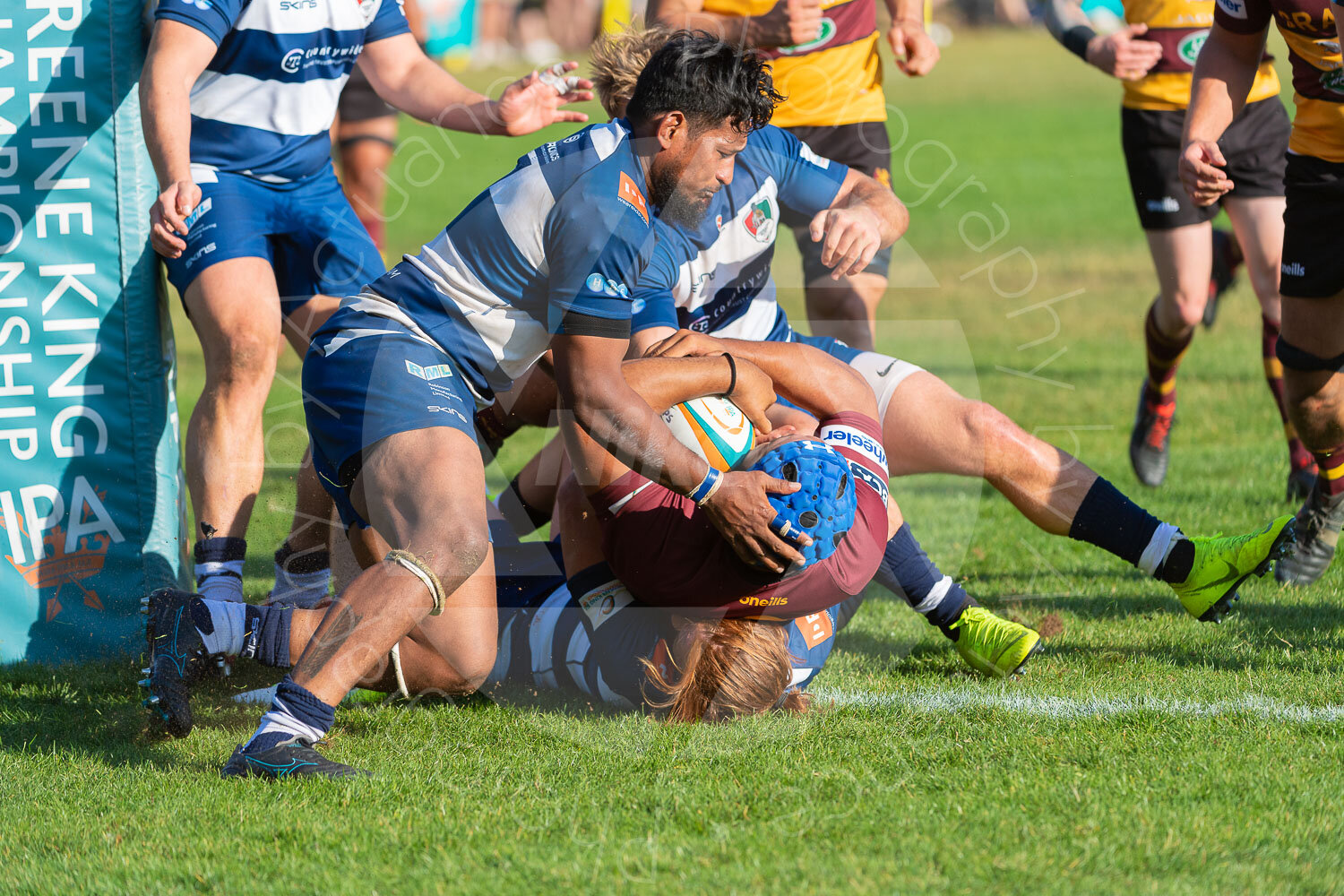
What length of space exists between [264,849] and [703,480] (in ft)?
4.44

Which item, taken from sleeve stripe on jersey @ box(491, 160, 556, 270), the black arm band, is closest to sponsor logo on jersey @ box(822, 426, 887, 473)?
sleeve stripe on jersey @ box(491, 160, 556, 270)

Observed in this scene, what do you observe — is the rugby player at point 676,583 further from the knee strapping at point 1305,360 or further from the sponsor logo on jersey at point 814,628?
the knee strapping at point 1305,360

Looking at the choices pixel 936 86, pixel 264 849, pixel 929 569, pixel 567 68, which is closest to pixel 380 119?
pixel 567 68

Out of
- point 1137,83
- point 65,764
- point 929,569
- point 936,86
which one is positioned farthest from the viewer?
point 936,86

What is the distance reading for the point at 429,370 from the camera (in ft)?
12.1

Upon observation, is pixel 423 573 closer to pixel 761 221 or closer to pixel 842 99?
pixel 761 221

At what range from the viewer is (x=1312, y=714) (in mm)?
3609

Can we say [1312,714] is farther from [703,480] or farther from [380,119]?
[380,119]

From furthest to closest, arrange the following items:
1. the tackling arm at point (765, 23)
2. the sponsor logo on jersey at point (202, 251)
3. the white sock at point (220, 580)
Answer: the tackling arm at point (765, 23) → the sponsor logo on jersey at point (202, 251) → the white sock at point (220, 580)

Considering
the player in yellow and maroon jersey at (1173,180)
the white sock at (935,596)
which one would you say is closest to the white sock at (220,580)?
the white sock at (935,596)

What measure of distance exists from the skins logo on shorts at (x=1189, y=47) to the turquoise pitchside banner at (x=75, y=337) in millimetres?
4797

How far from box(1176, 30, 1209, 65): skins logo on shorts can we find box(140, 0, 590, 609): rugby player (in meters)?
3.33

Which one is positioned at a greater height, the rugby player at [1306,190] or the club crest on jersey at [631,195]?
the club crest on jersey at [631,195]

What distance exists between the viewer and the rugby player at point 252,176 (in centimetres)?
418
